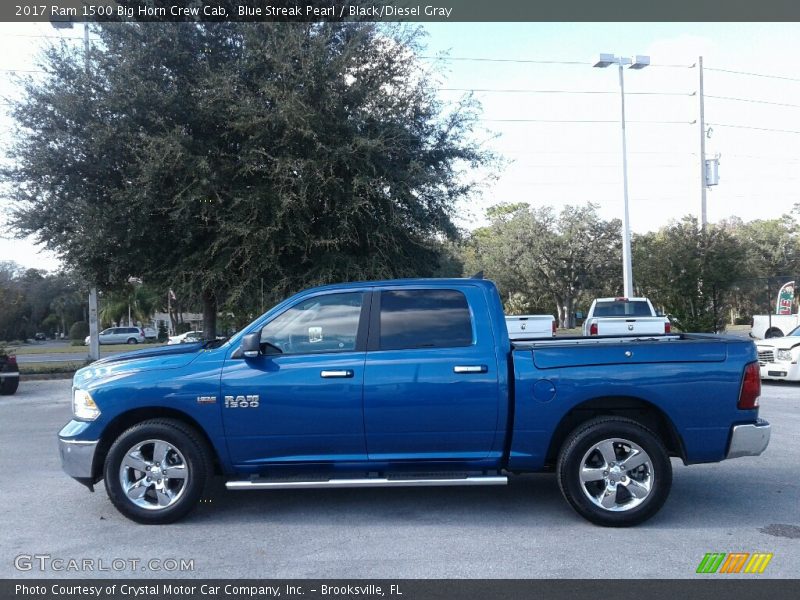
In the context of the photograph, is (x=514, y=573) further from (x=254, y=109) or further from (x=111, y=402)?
(x=254, y=109)

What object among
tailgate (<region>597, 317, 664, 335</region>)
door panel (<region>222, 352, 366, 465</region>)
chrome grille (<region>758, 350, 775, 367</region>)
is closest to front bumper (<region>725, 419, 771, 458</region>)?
door panel (<region>222, 352, 366, 465</region>)

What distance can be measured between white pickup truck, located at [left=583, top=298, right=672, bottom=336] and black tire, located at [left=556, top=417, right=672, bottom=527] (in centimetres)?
446

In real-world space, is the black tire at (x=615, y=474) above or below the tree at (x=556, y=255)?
below

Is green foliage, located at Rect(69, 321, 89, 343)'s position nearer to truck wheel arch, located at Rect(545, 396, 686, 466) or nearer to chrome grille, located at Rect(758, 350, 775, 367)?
chrome grille, located at Rect(758, 350, 775, 367)

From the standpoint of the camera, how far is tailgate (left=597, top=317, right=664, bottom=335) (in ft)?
48.1

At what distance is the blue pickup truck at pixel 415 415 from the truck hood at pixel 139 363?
2cm

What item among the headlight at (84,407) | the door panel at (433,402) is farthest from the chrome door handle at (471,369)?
the headlight at (84,407)

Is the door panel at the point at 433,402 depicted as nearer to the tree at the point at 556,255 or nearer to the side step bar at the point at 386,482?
the side step bar at the point at 386,482

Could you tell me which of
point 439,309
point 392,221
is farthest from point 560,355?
point 392,221

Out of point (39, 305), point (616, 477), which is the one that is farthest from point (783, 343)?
point (39, 305)

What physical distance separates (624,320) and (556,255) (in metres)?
33.0

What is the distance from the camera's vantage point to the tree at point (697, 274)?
23.0 m

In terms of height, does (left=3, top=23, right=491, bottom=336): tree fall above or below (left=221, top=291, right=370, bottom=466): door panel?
above

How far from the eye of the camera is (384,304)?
6.29 m
